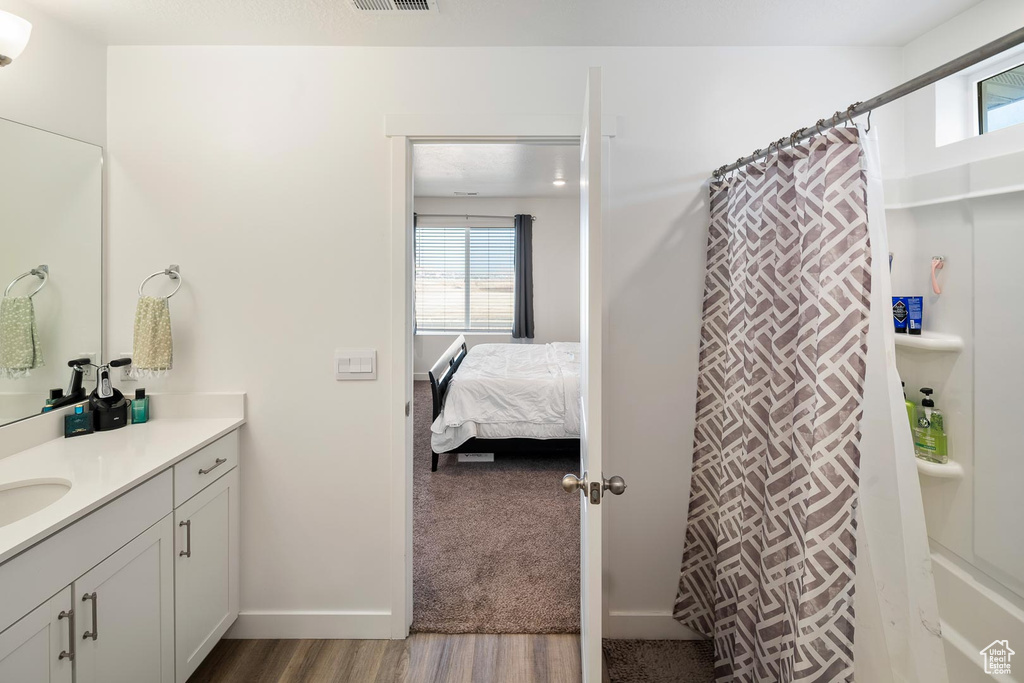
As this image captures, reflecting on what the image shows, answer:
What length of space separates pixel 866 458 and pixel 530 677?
1.39 meters

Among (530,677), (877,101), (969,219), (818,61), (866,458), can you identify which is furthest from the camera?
(818,61)

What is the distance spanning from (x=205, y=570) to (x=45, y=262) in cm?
125

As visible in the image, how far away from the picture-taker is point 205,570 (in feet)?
5.76

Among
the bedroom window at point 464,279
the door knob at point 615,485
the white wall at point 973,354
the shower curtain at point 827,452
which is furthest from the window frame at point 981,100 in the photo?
the bedroom window at point 464,279

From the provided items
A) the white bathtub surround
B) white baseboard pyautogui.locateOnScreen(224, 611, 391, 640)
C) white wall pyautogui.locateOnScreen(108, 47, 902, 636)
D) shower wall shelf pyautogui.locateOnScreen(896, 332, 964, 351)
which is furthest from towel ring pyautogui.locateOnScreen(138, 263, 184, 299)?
shower wall shelf pyautogui.locateOnScreen(896, 332, 964, 351)

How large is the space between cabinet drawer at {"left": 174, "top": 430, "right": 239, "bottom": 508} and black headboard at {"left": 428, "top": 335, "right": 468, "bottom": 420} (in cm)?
184

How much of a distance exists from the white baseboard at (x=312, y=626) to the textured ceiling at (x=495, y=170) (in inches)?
123

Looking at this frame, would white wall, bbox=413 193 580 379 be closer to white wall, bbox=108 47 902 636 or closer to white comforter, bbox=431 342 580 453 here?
white comforter, bbox=431 342 580 453

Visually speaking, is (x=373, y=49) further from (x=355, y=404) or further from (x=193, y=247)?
(x=355, y=404)

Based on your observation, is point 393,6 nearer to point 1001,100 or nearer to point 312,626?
point 1001,100

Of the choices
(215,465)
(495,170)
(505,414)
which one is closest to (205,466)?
(215,465)

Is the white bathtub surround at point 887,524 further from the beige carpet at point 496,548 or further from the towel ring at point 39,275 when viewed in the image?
the towel ring at point 39,275

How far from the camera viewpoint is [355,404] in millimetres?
2006

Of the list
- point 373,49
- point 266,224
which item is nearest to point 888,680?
point 266,224
